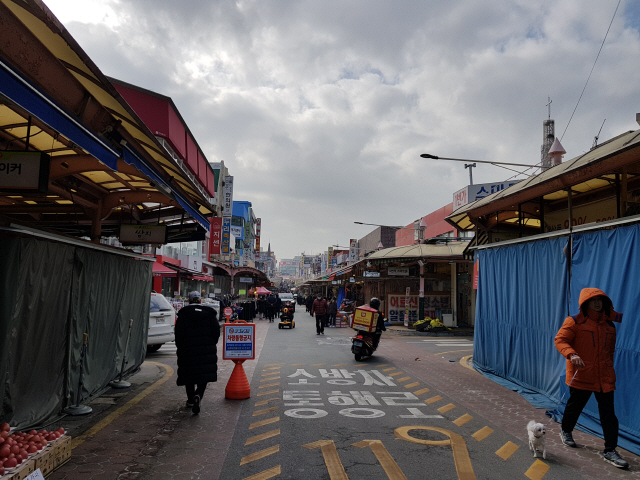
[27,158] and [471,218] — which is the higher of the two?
[471,218]

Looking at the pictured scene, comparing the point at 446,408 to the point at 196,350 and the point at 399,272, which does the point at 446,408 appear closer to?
the point at 196,350

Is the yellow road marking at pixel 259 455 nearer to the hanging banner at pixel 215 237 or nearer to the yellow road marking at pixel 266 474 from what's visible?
the yellow road marking at pixel 266 474

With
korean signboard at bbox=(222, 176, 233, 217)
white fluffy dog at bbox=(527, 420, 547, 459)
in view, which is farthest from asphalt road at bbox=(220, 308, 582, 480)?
korean signboard at bbox=(222, 176, 233, 217)

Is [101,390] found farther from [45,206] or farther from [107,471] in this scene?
[45,206]

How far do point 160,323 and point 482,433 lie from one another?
9.43 meters

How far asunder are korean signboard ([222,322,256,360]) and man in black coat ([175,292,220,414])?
83cm

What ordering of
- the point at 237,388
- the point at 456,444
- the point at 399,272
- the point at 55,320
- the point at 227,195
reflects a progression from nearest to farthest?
the point at 456,444, the point at 55,320, the point at 237,388, the point at 399,272, the point at 227,195

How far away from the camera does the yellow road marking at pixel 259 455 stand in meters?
4.93

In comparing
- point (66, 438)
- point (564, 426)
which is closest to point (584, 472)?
point (564, 426)

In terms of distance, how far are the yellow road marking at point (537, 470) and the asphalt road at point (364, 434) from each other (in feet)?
0.03

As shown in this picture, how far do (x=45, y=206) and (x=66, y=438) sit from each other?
5.84 metres

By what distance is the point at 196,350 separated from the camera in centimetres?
710

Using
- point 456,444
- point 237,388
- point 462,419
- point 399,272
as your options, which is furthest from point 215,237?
point 456,444

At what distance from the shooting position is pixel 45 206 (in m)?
9.09
